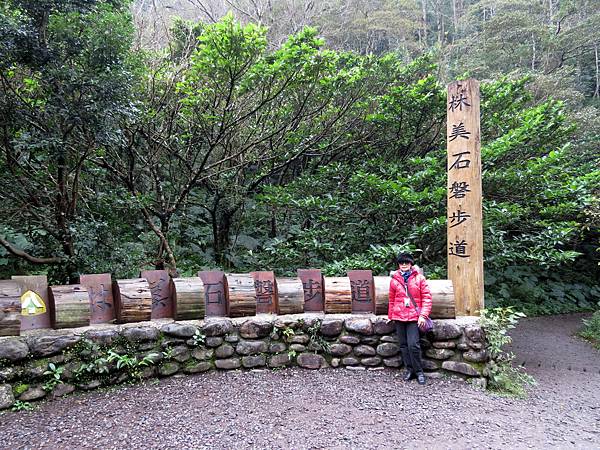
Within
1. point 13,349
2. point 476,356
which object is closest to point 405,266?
point 476,356

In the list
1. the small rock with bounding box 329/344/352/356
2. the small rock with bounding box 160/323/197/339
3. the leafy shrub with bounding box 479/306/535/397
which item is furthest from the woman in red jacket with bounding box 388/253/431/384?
the small rock with bounding box 160/323/197/339

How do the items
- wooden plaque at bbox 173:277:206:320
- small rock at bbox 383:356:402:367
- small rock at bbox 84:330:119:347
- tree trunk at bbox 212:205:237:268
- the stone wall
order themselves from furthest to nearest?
tree trunk at bbox 212:205:237:268 → small rock at bbox 383:356:402:367 → wooden plaque at bbox 173:277:206:320 → small rock at bbox 84:330:119:347 → the stone wall

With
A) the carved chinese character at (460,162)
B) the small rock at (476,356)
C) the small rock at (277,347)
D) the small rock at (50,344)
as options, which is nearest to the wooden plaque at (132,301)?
the small rock at (50,344)

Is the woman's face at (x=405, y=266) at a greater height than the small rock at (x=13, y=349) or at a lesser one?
greater

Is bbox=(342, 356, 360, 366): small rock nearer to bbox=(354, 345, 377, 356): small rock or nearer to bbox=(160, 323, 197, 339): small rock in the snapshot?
bbox=(354, 345, 377, 356): small rock

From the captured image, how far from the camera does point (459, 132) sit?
14.9 ft

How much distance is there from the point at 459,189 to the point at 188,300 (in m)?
3.29

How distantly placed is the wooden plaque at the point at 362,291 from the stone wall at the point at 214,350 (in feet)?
0.44

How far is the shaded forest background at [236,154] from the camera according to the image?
369cm

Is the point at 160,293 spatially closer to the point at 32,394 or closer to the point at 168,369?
the point at 168,369

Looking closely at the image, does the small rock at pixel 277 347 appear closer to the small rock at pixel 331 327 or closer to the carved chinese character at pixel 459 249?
the small rock at pixel 331 327

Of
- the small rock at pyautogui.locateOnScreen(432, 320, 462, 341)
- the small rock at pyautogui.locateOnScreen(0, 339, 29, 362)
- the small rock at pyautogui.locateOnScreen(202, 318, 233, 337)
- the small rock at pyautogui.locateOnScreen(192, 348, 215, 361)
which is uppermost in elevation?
the small rock at pyautogui.locateOnScreen(0, 339, 29, 362)

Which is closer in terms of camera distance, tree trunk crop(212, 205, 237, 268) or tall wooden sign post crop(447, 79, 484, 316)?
tall wooden sign post crop(447, 79, 484, 316)

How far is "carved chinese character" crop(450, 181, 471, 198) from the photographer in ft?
14.5
